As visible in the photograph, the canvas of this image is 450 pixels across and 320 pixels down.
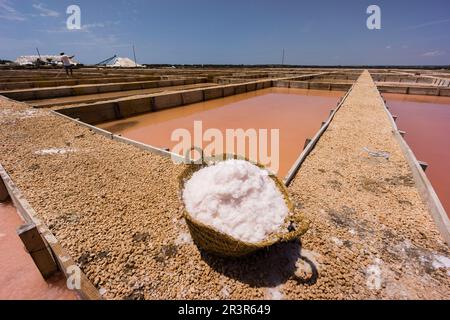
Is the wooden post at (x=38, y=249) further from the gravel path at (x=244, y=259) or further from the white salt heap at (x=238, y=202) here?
the white salt heap at (x=238, y=202)

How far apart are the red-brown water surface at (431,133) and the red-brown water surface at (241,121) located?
2.32 meters

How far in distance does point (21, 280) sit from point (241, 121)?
6347 mm

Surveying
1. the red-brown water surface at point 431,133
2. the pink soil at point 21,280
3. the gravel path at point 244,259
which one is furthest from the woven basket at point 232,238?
the red-brown water surface at point 431,133

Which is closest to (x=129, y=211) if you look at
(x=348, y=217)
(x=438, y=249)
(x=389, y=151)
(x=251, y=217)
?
(x=251, y=217)

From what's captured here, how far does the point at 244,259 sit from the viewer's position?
182 centimetres

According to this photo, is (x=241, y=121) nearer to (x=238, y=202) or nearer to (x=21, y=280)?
(x=238, y=202)

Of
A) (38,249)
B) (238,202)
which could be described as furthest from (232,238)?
(38,249)

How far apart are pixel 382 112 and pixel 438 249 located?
5816 millimetres

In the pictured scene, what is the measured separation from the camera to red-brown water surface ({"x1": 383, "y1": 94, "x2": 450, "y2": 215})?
3.83 m

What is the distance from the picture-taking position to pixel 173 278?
169 centimetres

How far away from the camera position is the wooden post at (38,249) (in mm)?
1748

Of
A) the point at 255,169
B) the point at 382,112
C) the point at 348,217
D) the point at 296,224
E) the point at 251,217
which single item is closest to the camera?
the point at 251,217
